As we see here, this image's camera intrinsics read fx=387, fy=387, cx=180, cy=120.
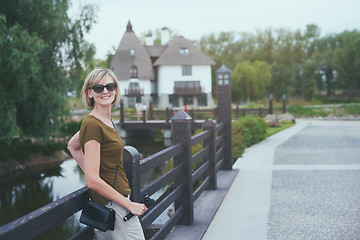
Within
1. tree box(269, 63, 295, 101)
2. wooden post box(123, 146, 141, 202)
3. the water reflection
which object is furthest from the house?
wooden post box(123, 146, 141, 202)

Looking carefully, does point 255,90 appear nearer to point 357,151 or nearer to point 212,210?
point 357,151

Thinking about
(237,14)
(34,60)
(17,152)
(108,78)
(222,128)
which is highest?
(237,14)

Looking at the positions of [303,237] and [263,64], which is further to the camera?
[263,64]

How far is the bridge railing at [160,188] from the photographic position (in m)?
1.89

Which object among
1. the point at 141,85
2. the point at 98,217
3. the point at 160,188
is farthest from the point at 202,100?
the point at 98,217

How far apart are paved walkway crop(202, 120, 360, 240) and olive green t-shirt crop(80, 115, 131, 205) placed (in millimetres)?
2278

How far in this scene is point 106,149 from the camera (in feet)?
7.43

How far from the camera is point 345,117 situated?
27.9 m

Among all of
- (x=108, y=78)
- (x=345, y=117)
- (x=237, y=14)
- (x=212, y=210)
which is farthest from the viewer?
(x=237, y=14)

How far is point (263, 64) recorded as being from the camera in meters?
48.2

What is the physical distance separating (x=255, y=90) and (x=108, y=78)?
45.0 m

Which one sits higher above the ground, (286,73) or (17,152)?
(286,73)

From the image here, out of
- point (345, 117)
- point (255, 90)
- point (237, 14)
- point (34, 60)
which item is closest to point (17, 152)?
point (34, 60)

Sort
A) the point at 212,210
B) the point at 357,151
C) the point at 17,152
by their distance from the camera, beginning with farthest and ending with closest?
1. the point at 17,152
2. the point at 357,151
3. the point at 212,210
